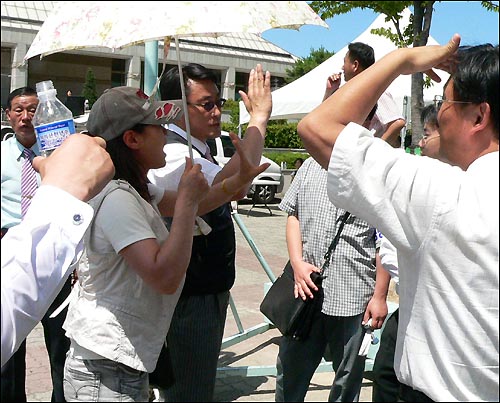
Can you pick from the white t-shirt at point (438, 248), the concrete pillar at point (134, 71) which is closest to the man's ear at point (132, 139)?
the white t-shirt at point (438, 248)

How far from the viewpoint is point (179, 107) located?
2338 mm

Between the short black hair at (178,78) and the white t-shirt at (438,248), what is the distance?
5.22 ft

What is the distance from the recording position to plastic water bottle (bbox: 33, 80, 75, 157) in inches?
77.5

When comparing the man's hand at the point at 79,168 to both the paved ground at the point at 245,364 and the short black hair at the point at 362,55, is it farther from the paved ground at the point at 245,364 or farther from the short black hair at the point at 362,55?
the paved ground at the point at 245,364

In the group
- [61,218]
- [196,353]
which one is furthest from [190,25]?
[196,353]

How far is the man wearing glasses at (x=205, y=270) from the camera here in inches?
101

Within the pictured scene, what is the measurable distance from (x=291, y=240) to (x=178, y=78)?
101cm

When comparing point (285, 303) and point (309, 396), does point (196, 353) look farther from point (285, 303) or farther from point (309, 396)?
point (309, 396)

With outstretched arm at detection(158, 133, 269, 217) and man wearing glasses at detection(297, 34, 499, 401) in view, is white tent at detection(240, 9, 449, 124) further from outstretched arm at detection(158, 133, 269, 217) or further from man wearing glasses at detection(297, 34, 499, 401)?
man wearing glasses at detection(297, 34, 499, 401)

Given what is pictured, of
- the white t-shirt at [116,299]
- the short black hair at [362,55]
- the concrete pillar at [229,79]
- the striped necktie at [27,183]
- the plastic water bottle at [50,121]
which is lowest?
the concrete pillar at [229,79]

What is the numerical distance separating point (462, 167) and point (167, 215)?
4.43 ft

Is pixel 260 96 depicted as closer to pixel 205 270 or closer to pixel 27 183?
pixel 205 270

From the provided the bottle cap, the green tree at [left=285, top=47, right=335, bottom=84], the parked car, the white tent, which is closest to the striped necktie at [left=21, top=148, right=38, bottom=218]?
the bottle cap

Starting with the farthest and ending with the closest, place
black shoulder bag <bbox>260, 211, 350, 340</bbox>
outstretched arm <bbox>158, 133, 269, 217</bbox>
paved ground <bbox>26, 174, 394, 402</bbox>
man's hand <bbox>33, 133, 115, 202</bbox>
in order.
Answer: paved ground <bbox>26, 174, 394, 402</bbox>, black shoulder bag <bbox>260, 211, 350, 340</bbox>, outstretched arm <bbox>158, 133, 269, 217</bbox>, man's hand <bbox>33, 133, 115, 202</bbox>
